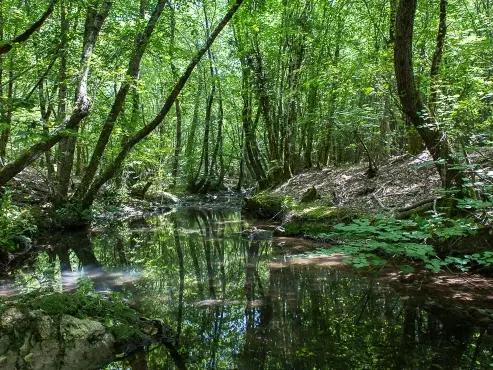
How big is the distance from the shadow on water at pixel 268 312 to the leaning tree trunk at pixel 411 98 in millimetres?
2118

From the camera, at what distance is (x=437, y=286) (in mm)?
6008

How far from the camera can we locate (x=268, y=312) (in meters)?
5.46

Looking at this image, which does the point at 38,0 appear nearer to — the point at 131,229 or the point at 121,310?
the point at 131,229

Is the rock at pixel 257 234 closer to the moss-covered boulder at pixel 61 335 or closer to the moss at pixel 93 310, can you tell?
the moss at pixel 93 310

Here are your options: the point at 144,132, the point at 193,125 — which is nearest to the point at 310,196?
the point at 144,132

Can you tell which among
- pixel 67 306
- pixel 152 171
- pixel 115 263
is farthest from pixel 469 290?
pixel 152 171

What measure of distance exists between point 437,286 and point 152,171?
17.6 m

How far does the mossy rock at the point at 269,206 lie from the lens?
1303cm

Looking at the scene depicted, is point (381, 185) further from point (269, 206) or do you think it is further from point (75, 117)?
point (75, 117)

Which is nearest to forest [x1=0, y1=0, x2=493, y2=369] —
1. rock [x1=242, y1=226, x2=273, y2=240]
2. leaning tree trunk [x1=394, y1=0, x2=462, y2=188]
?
leaning tree trunk [x1=394, y1=0, x2=462, y2=188]

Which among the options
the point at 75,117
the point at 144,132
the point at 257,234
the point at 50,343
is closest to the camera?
the point at 50,343

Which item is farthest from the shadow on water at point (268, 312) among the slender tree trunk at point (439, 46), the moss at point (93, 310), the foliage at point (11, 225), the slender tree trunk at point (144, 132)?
the slender tree trunk at point (439, 46)

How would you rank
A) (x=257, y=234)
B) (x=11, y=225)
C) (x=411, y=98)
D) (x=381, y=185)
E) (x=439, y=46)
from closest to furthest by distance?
(x=411, y=98) → (x=439, y=46) → (x=11, y=225) → (x=381, y=185) → (x=257, y=234)

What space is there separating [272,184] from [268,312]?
1274cm
